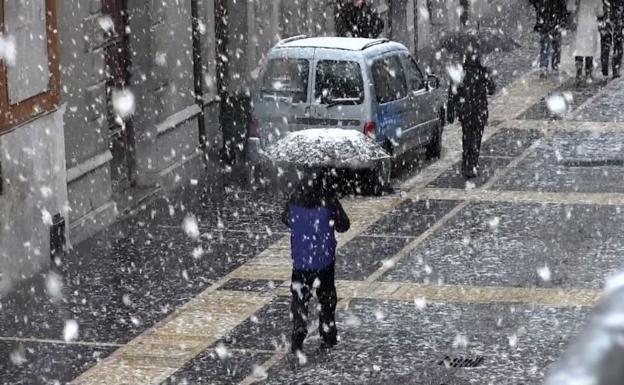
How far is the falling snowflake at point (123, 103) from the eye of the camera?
1527 centimetres

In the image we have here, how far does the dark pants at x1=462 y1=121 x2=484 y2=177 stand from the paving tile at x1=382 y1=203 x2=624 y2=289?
1.57 m

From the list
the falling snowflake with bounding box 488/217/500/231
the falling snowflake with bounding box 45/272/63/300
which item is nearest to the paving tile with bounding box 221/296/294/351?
the falling snowflake with bounding box 45/272/63/300

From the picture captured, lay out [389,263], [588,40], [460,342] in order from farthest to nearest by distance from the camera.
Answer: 1. [588,40]
2. [389,263]
3. [460,342]

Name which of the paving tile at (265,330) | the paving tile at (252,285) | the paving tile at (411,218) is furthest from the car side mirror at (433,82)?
the paving tile at (265,330)

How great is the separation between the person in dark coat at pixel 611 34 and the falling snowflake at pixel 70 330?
631 inches

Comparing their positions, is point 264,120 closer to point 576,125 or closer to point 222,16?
point 222,16

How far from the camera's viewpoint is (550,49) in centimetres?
2495

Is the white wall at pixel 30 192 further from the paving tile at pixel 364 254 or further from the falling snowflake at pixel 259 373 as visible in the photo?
the falling snowflake at pixel 259 373

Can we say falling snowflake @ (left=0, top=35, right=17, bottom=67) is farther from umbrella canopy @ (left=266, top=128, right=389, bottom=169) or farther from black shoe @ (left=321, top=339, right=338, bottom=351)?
black shoe @ (left=321, top=339, right=338, bottom=351)

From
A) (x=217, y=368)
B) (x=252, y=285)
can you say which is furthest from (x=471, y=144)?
(x=217, y=368)

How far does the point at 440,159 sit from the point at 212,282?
22.9 feet

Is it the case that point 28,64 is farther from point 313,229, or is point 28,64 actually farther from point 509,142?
point 509,142

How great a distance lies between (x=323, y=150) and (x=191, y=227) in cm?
454

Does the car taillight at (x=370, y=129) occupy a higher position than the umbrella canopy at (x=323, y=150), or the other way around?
the umbrella canopy at (x=323, y=150)
